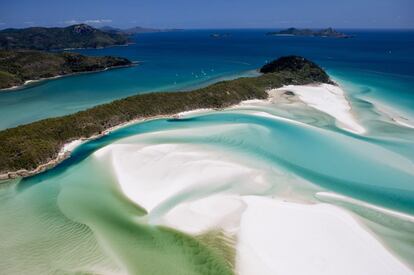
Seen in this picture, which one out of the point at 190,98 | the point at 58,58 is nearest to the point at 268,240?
the point at 190,98

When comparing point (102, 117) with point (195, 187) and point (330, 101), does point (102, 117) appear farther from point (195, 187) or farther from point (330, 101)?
point (330, 101)

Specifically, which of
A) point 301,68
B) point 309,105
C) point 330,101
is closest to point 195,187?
point 309,105

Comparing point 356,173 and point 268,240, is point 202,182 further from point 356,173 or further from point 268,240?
point 356,173

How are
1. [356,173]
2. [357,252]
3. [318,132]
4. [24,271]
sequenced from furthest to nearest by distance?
[318,132]
[356,173]
[357,252]
[24,271]

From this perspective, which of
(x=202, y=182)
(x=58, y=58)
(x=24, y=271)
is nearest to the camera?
(x=24, y=271)

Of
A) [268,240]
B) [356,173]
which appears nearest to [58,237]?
[268,240]

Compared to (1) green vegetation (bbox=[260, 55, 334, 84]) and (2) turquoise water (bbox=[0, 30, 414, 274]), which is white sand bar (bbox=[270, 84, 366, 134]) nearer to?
(2) turquoise water (bbox=[0, 30, 414, 274])

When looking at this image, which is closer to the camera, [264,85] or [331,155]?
[331,155]

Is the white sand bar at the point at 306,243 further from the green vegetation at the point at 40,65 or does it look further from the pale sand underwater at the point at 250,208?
the green vegetation at the point at 40,65
